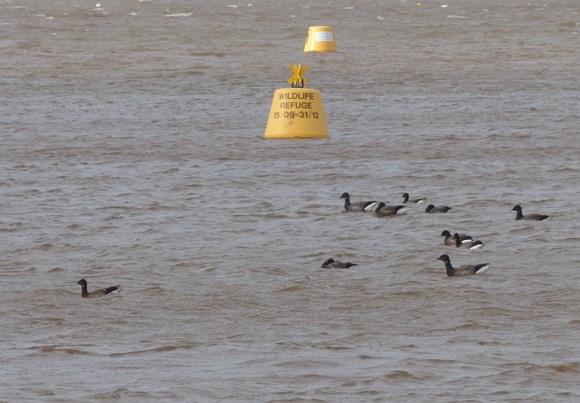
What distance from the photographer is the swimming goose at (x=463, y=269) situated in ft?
41.2

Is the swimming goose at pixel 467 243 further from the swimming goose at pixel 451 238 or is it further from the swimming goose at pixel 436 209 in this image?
the swimming goose at pixel 436 209

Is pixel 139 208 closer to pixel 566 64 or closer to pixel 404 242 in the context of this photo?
pixel 404 242

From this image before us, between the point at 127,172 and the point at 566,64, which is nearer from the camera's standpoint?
the point at 127,172

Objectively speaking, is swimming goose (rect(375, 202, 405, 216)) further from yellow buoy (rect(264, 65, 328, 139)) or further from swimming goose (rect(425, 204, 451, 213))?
yellow buoy (rect(264, 65, 328, 139))

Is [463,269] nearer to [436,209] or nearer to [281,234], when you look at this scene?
[281,234]

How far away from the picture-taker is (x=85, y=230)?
15.0m

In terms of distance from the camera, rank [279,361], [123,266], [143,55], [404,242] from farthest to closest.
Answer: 1. [143,55]
2. [404,242]
3. [123,266]
4. [279,361]

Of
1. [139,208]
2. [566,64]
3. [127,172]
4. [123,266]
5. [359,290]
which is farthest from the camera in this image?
[566,64]

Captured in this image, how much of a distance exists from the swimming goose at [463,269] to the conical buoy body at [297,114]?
8.49m

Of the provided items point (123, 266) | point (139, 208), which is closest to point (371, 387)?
point (123, 266)

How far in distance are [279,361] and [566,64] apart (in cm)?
2343

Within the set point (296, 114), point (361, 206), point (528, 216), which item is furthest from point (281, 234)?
point (296, 114)

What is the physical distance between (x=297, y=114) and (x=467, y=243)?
803 cm

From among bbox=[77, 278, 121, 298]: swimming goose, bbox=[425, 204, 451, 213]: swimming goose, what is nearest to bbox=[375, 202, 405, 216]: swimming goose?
bbox=[425, 204, 451, 213]: swimming goose
